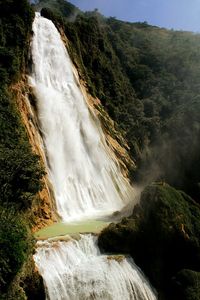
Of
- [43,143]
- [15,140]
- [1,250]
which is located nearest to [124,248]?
[1,250]

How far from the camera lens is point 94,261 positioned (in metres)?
17.8

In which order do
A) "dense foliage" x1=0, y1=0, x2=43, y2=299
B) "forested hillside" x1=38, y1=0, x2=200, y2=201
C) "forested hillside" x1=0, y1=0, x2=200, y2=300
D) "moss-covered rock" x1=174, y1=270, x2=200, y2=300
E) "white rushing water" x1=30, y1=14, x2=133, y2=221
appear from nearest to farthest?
"dense foliage" x1=0, y1=0, x2=43, y2=299 < "moss-covered rock" x1=174, y1=270, x2=200, y2=300 < "forested hillside" x1=0, y1=0, x2=200, y2=300 < "white rushing water" x1=30, y1=14, x2=133, y2=221 < "forested hillside" x1=38, y1=0, x2=200, y2=201

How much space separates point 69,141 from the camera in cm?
3127

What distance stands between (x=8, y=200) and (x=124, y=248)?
555cm

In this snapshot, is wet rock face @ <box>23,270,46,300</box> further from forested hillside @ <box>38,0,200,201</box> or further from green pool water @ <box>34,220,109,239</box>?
forested hillside @ <box>38,0,200,201</box>

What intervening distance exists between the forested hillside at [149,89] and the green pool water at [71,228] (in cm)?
607

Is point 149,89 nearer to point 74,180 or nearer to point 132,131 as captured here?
point 132,131

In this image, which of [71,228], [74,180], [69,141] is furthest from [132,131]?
[71,228]

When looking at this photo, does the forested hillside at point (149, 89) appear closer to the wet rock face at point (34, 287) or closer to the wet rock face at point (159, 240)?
the wet rock face at point (159, 240)

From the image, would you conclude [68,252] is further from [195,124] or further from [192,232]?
[195,124]

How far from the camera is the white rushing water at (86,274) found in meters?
16.0

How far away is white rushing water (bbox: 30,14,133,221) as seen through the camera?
27844 mm

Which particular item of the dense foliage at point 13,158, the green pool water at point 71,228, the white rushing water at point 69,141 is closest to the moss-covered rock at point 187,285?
the green pool water at point 71,228

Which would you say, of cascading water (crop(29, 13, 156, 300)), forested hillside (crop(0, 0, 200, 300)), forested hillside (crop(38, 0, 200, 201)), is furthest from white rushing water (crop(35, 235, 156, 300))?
forested hillside (crop(38, 0, 200, 201))
